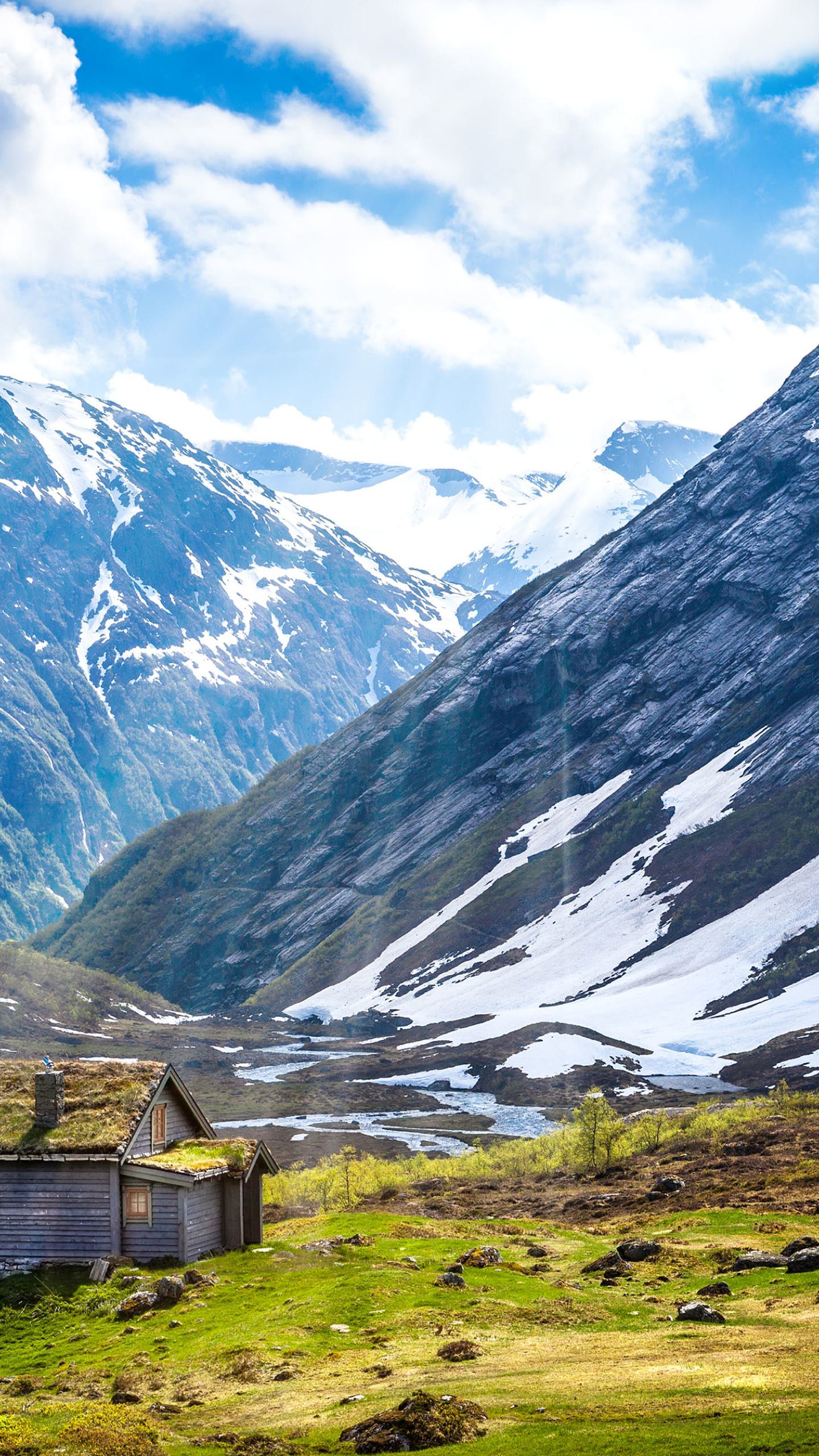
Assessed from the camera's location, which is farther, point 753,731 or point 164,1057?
point 753,731

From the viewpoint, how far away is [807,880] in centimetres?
14812

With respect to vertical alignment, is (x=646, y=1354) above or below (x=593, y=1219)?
above

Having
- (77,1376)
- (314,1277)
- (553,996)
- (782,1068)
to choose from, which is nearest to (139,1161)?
(314,1277)

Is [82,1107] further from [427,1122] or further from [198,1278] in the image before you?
[427,1122]

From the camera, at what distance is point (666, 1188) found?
55.1 m

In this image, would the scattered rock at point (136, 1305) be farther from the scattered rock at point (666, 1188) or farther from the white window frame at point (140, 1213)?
the scattered rock at point (666, 1188)

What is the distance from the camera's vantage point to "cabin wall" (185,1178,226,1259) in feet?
130

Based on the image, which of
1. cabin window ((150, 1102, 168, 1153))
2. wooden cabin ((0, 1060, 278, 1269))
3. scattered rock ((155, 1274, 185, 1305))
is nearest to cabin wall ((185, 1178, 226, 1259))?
wooden cabin ((0, 1060, 278, 1269))

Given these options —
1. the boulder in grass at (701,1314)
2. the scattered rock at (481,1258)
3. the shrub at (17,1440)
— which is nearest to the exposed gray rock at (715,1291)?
the boulder in grass at (701,1314)

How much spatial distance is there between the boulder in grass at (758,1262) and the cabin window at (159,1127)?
20.5m

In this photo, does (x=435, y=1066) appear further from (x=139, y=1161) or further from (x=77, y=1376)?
(x=77, y=1376)

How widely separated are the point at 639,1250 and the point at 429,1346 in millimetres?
12702

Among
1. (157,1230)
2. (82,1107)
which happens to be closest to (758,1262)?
(157,1230)

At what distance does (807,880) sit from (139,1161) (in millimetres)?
124056
